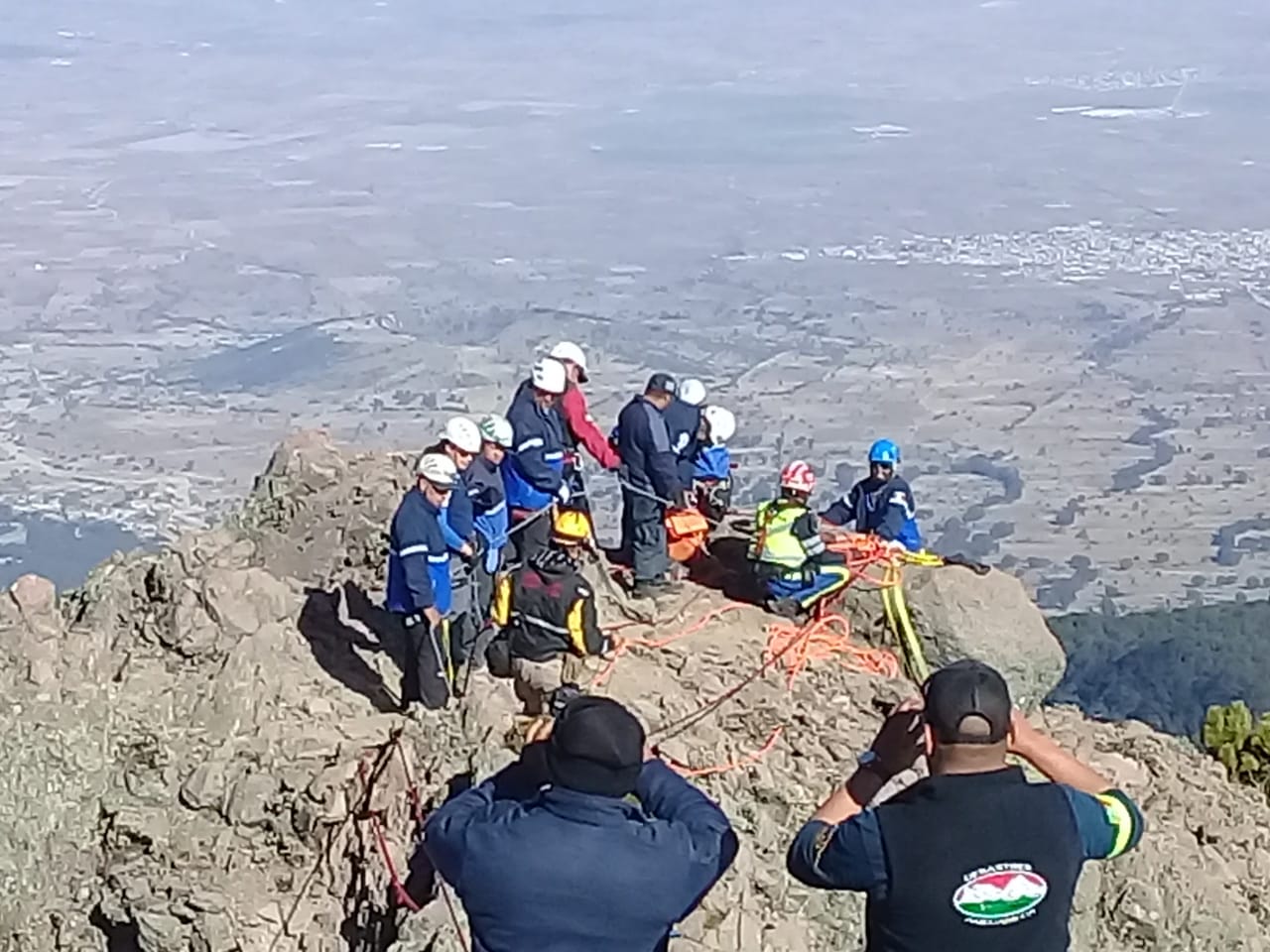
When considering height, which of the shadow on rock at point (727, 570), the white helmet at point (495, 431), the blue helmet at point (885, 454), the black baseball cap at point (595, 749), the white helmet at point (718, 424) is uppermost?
the black baseball cap at point (595, 749)

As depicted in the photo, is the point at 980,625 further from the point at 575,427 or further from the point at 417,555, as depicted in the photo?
the point at 417,555

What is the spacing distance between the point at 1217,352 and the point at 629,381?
48471 millimetres

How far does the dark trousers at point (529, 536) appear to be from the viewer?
1504 centimetres

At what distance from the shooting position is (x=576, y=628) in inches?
549

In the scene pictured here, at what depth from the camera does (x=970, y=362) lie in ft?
357

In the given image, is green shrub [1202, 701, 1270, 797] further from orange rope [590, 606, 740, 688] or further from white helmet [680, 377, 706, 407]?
white helmet [680, 377, 706, 407]

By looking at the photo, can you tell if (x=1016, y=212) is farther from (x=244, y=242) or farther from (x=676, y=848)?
(x=676, y=848)

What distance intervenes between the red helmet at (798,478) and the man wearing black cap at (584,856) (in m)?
8.34

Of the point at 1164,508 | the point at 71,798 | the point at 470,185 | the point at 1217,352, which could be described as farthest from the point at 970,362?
the point at 71,798

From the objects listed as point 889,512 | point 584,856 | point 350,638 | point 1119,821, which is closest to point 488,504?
point 350,638

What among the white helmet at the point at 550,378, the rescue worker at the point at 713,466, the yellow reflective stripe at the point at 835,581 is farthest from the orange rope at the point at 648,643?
the white helmet at the point at 550,378

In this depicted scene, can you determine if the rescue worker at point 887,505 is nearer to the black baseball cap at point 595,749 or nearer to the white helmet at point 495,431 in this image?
the white helmet at point 495,431

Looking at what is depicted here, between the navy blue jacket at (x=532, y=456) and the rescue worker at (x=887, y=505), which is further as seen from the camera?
the rescue worker at (x=887, y=505)

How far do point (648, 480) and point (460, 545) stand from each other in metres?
2.81
